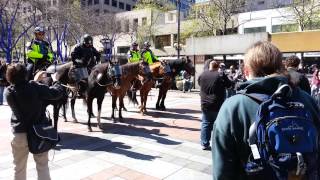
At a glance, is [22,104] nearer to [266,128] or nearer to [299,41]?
[266,128]

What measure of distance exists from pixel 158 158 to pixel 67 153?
1894 mm

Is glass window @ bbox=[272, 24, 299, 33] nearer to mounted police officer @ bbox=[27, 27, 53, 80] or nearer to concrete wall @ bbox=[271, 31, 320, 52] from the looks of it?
concrete wall @ bbox=[271, 31, 320, 52]

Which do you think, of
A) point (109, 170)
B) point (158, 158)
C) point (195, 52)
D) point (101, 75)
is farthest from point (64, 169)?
point (195, 52)

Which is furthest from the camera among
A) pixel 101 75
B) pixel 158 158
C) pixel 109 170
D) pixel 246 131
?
pixel 101 75

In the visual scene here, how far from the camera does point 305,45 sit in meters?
22.0

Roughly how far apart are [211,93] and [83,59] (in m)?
3.98

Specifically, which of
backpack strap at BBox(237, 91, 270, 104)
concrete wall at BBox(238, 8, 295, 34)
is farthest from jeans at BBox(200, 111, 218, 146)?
concrete wall at BBox(238, 8, 295, 34)

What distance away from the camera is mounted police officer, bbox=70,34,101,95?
9.23 m

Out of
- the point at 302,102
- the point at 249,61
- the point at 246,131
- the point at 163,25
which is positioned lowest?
the point at 246,131

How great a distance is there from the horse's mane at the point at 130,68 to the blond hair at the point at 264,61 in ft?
27.4

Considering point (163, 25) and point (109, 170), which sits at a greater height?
point (163, 25)

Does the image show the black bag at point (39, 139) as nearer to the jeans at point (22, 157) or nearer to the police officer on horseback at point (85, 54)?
the jeans at point (22, 157)

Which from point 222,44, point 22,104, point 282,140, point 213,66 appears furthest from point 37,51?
point 222,44

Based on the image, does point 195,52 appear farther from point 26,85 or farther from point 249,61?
point 249,61
